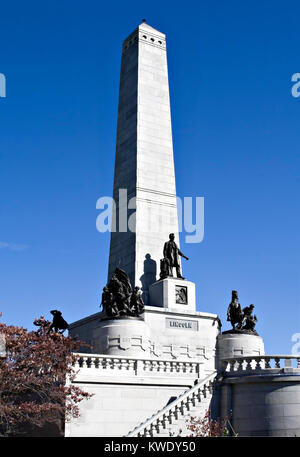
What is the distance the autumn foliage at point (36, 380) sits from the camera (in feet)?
73.9

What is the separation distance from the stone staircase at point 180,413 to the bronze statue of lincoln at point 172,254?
970 cm

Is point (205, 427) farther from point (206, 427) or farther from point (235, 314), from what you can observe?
point (235, 314)

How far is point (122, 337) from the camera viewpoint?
30031 millimetres

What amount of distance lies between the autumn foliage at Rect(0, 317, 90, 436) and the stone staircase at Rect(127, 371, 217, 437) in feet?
8.79

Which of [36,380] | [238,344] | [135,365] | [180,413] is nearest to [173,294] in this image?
[238,344]

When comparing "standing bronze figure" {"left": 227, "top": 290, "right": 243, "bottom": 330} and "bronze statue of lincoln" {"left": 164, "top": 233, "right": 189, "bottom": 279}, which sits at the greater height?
"bronze statue of lincoln" {"left": 164, "top": 233, "right": 189, "bottom": 279}

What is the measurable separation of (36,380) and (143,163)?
1826 cm

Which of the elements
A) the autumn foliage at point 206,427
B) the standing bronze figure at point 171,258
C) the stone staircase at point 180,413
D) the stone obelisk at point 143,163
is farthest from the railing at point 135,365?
the standing bronze figure at point 171,258

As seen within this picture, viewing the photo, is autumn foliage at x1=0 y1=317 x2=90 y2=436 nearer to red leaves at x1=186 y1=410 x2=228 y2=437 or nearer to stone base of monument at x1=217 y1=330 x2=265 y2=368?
red leaves at x1=186 y1=410 x2=228 y2=437

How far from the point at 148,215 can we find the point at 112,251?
3.50 m

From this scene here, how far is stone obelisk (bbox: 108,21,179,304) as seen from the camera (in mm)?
36125

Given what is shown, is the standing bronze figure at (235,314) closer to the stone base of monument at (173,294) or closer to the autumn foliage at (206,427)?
the stone base of monument at (173,294)

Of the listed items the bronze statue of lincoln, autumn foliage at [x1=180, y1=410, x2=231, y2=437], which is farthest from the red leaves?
the bronze statue of lincoln
